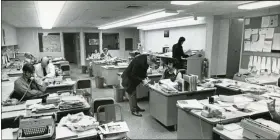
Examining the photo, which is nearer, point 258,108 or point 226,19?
point 258,108

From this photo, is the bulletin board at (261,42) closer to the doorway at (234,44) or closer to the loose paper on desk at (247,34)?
the loose paper on desk at (247,34)

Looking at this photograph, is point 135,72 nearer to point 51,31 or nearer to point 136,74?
point 136,74

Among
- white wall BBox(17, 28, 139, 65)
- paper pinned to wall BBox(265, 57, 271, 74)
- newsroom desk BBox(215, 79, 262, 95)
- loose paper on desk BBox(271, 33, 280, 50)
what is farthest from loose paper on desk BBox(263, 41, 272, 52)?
white wall BBox(17, 28, 139, 65)

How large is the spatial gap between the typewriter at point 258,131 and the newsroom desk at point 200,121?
0.34 metres

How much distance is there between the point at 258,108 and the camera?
256 centimetres

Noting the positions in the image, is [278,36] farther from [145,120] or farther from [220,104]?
[145,120]

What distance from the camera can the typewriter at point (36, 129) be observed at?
1.79 meters

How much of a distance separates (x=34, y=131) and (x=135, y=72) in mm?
2399

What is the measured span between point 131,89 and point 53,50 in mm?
7931

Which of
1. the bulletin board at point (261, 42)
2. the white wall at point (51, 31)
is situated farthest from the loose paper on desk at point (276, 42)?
the white wall at point (51, 31)

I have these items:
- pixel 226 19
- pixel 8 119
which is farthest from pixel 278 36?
pixel 8 119

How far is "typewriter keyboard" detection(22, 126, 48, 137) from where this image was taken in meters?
1.80

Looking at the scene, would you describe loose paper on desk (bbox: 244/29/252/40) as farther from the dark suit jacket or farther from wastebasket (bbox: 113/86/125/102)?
wastebasket (bbox: 113/86/125/102)

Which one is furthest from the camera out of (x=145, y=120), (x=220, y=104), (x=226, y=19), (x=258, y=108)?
(x=226, y=19)
